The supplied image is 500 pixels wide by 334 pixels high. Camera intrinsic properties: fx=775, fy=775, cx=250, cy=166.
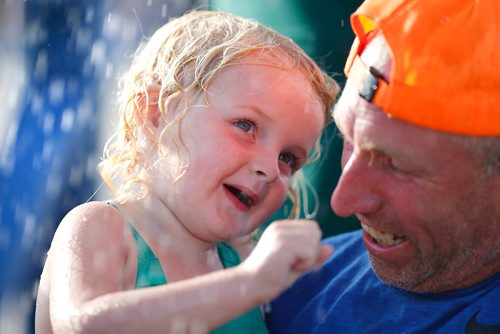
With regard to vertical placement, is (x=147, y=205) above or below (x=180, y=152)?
below

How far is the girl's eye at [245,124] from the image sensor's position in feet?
7.02

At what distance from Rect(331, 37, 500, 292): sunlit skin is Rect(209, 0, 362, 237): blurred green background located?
961 millimetres

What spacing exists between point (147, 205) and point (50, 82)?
3.27ft

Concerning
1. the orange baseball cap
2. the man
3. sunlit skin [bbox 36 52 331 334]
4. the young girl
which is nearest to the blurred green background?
the young girl

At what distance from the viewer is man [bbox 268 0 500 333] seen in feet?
5.53

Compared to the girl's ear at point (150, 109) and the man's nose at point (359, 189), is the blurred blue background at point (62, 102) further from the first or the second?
the man's nose at point (359, 189)

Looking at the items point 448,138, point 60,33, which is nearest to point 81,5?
point 60,33

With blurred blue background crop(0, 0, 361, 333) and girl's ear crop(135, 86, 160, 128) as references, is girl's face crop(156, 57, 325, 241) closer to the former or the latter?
girl's ear crop(135, 86, 160, 128)

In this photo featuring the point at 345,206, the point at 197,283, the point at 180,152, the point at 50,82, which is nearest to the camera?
the point at 197,283

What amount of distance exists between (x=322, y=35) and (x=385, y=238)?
117cm

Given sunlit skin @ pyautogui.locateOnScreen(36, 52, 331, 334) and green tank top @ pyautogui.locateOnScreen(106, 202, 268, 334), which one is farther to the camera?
green tank top @ pyautogui.locateOnScreen(106, 202, 268, 334)

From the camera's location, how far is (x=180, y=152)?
84.0 inches

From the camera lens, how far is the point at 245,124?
2.15 metres

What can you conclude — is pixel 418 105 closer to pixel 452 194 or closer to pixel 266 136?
pixel 452 194
